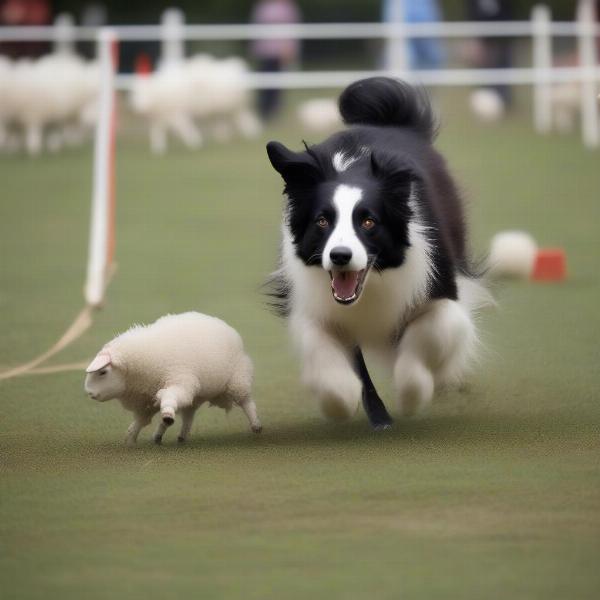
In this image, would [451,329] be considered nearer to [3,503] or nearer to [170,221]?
[3,503]

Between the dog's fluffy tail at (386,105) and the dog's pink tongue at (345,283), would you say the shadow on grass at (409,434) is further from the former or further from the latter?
the dog's fluffy tail at (386,105)

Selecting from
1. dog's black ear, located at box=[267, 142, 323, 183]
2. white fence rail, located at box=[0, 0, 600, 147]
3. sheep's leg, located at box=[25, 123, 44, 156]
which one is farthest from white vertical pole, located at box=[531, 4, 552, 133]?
dog's black ear, located at box=[267, 142, 323, 183]

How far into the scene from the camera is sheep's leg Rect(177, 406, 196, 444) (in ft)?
18.7

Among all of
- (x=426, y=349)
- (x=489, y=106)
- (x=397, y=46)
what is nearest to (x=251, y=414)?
(x=426, y=349)

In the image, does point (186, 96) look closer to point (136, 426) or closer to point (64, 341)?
point (64, 341)

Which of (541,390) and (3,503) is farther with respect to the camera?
(541,390)

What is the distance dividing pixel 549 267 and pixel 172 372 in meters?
4.99

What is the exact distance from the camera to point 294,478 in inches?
197

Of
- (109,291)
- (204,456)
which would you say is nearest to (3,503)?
(204,456)

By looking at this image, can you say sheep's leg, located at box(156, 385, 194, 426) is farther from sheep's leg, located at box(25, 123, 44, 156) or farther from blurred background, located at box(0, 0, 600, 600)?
sheep's leg, located at box(25, 123, 44, 156)

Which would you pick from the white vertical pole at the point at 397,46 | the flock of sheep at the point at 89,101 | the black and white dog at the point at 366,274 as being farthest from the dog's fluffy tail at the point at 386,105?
the flock of sheep at the point at 89,101

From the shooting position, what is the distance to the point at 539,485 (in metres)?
4.81

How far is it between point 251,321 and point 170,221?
16.2ft

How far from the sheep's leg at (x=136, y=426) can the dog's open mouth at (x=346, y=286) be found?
2.88 feet
